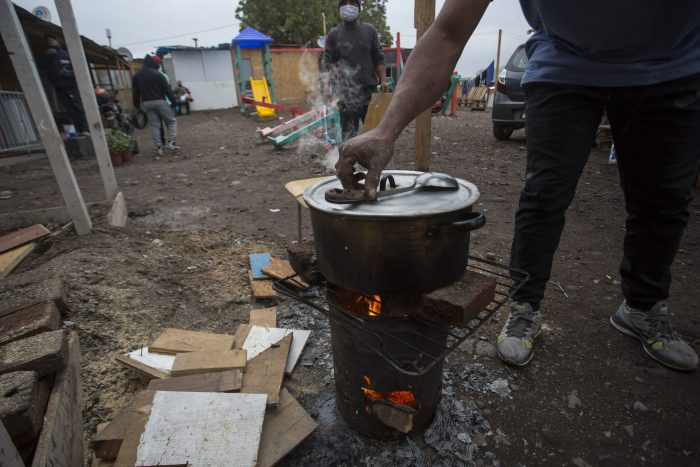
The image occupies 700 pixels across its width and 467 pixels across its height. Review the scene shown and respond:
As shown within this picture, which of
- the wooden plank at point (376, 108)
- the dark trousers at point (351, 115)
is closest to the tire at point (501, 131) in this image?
the dark trousers at point (351, 115)

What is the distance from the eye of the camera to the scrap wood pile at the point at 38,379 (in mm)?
1271

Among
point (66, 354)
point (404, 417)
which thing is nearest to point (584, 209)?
point (404, 417)

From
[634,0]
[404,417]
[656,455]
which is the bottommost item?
[656,455]

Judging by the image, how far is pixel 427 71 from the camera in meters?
1.37

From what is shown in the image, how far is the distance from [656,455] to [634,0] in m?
1.91

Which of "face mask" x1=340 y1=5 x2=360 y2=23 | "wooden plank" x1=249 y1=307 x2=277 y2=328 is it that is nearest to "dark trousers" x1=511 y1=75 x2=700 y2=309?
"wooden plank" x1=249 y1=307 x2=277 y2=328

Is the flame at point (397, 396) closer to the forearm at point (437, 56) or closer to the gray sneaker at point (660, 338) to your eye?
the forearm at point (437, 56)

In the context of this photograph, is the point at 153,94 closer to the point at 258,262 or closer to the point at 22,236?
the point at 22,236

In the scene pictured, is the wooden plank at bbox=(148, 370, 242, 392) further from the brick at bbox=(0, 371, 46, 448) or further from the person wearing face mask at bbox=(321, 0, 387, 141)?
the person wearing face mask at bbox=(321, 0, 387, 141)

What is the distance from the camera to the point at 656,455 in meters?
1.54

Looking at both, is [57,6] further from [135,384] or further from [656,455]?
[656,455]

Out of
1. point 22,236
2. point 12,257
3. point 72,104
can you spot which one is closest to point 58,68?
point 72,104

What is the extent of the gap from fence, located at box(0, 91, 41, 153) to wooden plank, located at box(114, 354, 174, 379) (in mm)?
7777

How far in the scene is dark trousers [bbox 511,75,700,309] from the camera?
1.60m
